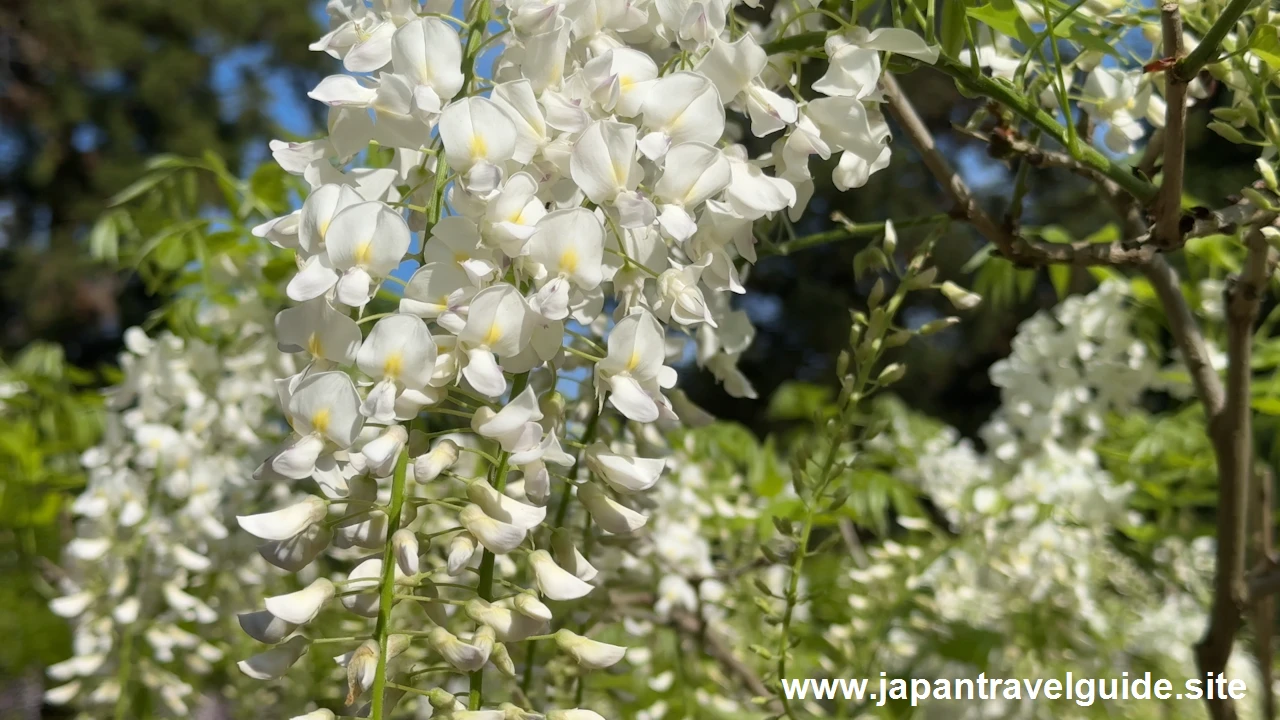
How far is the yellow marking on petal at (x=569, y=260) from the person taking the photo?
1.29ft

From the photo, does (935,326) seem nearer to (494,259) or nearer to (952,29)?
(952,29)

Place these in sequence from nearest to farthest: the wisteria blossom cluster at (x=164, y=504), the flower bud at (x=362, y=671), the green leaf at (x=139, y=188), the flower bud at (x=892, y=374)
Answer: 1. the flower bud at (x=362, y=671)
2. the flower bud at (x=892, y=374)
3. the green leaf at (x=139, y=188)
4. the wisteria blossom cluster at (x=164, y=504)

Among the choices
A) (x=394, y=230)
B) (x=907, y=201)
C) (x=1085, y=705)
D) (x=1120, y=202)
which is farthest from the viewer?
(x=907, y=201)

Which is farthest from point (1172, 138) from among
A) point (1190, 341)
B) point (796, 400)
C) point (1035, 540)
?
point (796, 400)

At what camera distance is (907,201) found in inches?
296

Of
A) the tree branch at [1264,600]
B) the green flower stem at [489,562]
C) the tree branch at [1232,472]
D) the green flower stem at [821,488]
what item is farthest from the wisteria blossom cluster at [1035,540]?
the green flower stem at [489,562]

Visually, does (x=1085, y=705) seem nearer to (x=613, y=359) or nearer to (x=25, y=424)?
(x=613, y=359)

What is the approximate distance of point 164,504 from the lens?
4.56 ft

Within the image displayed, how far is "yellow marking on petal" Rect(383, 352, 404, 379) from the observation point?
1.24 feet

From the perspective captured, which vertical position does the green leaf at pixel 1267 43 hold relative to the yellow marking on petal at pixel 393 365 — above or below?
above

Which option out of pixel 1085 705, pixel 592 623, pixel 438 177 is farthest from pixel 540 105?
pixel 1085 705

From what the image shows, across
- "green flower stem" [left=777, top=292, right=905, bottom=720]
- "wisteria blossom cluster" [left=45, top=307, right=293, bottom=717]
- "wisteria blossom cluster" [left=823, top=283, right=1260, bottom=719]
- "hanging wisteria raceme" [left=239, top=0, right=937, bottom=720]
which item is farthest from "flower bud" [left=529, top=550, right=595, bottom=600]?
"wisteria blossom cluster" [left=45, top=307, right=293, bottom=717]

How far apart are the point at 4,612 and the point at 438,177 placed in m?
1.67

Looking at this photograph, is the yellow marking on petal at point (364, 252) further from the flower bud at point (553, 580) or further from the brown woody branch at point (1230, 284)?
the brown woody branch at point (1230, 284)
